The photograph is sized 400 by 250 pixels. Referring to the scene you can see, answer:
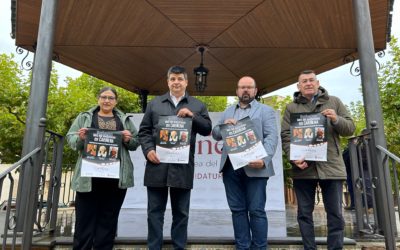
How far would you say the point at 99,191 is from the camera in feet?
10.9

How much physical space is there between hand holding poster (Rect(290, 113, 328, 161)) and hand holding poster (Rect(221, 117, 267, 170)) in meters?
0.44

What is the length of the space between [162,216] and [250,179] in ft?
2.95

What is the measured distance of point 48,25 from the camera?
12.6 feet

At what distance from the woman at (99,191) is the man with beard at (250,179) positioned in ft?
3.17

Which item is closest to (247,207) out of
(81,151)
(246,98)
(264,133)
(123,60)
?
(264,133)

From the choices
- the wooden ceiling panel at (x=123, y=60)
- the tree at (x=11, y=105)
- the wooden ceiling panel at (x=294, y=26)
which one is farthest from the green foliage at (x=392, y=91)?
the tree at (x=11, y=105)

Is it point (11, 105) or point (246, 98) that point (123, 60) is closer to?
point (246, 98)

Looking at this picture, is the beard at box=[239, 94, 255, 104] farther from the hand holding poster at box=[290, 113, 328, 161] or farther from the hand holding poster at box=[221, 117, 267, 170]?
the hand holding poster at box=[290, 113, 328, 161]

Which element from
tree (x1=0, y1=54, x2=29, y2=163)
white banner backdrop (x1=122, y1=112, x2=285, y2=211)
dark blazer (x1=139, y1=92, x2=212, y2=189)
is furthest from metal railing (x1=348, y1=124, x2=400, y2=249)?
tree (x1=0, y1=54, x2=29, y2=163)

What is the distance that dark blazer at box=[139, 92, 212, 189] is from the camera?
10.1 ft

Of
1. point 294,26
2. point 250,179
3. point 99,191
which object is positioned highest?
point 294,26

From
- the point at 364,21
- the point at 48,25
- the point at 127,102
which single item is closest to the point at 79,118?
the point at 48,25

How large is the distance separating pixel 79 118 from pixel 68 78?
19.7 meters

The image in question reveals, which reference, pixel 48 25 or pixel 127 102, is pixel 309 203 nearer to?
pixel 48 25
